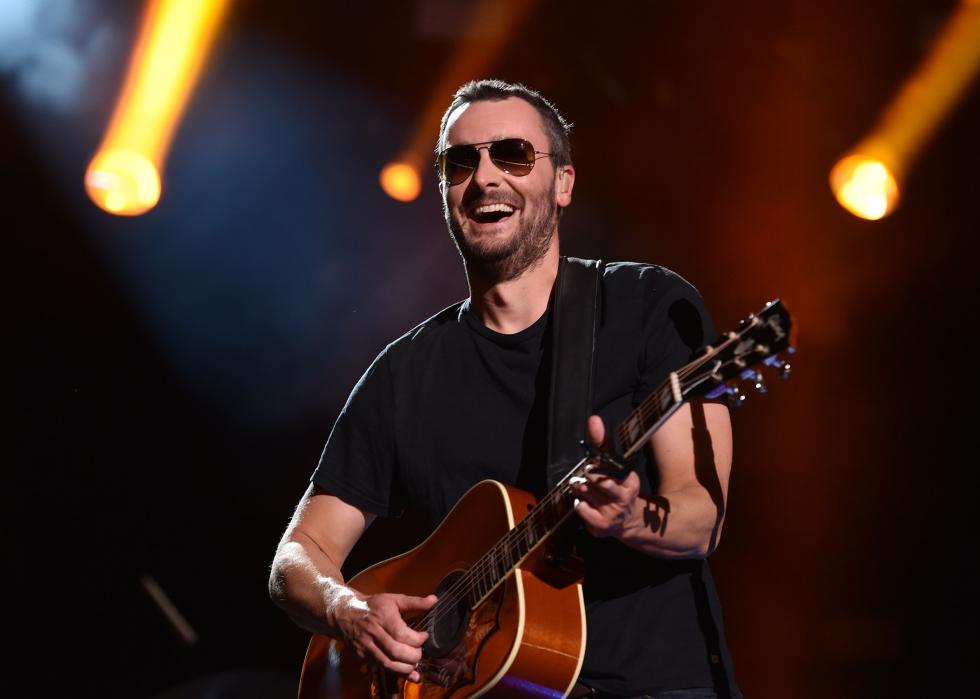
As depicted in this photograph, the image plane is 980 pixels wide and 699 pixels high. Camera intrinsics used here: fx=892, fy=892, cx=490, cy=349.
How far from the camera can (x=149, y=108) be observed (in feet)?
19.8

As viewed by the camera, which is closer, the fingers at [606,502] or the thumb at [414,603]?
the fingers at [606,502]

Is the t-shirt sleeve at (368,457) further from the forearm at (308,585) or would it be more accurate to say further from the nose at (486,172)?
the nose at (486,172)

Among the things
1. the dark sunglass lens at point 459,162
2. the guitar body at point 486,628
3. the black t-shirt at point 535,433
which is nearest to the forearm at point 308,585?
the guitar body at point 486,628

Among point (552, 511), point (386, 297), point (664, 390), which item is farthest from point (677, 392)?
point (386, 297)

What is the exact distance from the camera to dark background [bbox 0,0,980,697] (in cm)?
497

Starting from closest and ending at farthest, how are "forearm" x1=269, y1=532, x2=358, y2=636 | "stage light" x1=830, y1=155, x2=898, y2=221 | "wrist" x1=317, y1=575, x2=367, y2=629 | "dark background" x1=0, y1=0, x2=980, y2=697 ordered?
"wrist" x1=317, y1=575, x2=367, y2=629
"forearm" x1=269, y1=532, x2=358, y2=636
"dark background" x1=0, y1=0, x2=980, y2=697
"stage light" x1=830, y1=155, x2=898, y2=221

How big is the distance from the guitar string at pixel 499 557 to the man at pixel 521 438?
0.27ft

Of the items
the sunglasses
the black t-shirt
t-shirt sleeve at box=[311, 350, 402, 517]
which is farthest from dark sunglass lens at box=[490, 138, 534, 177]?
t-shirt sleeve at box=[311, 350, 402, 517]

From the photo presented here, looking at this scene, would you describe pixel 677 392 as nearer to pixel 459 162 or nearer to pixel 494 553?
pixel 494 553

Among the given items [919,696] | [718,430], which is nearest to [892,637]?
[919,696]

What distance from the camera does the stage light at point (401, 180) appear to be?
6219 mm

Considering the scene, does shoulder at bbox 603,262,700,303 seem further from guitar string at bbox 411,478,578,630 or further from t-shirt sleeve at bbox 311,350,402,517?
A: t-shirt sleeve at bbox 311,350,402,517

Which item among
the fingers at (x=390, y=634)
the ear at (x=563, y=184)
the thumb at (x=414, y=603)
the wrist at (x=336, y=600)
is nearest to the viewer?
the fingers at (x=390, y=634)

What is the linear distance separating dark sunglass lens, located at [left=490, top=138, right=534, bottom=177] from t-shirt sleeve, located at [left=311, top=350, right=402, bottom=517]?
88 centimetres
